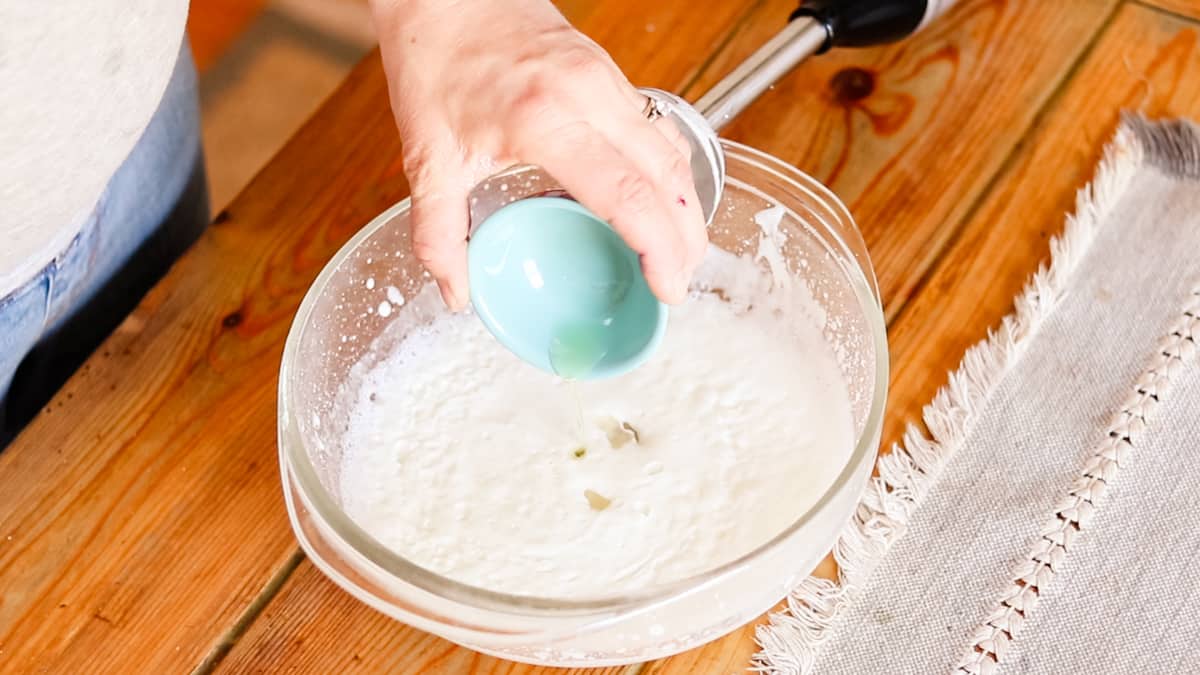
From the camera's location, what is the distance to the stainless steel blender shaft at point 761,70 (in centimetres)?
85

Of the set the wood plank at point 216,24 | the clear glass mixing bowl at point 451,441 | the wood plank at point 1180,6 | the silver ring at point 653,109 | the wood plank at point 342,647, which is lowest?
the wood plank at point 216,24

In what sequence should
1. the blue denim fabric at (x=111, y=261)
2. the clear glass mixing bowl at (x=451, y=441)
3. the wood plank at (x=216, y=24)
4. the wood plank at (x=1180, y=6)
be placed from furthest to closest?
the wood plank at (x=216, y=24)
the wood plank at (x=1180, y=6)
the blue denim fabric at (x=111, y=261)
the clear glass mixing bowl at (x=451, y=441)

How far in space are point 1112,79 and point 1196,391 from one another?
0.30 m

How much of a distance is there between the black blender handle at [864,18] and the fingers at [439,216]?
1.23 feet

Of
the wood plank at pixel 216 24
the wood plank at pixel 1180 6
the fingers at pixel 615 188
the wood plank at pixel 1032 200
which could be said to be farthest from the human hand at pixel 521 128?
the wood plank at pixel 216 24

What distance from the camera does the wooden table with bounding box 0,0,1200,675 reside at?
73cm

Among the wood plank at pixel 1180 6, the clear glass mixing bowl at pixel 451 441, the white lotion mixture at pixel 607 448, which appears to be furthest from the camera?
the wood plank at pixel 1180 6

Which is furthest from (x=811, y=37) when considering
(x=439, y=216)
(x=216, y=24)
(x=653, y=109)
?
(x=216, y=24)

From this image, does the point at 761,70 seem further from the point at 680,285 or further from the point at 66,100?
the point at 66,100

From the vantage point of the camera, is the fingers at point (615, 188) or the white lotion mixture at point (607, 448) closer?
the fingers at point (615, 188)

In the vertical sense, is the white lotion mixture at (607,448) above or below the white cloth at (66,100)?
below

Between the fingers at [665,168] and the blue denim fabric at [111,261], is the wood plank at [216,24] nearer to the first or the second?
the blue denim fabric at [111,261]

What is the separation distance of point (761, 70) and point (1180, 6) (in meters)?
0.41

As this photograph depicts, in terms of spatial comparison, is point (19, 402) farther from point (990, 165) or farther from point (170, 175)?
point (990, 165)
